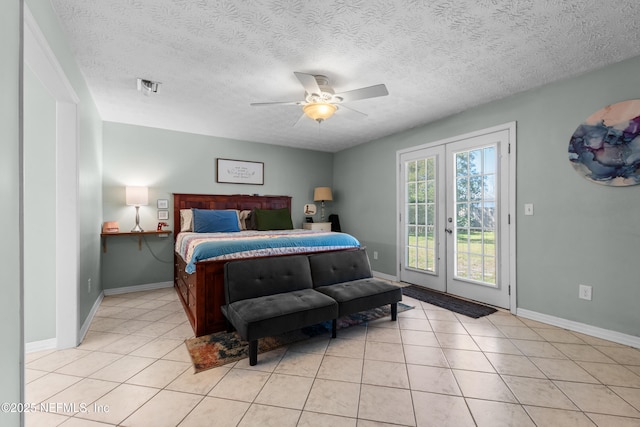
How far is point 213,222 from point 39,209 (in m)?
1.95

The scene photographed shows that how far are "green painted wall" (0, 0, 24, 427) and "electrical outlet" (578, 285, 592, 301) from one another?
4.09 m

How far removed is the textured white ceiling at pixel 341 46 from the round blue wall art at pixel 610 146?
475mm

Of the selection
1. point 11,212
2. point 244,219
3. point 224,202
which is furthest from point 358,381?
point 224,202

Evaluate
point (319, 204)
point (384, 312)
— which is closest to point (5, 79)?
point (384, 312)

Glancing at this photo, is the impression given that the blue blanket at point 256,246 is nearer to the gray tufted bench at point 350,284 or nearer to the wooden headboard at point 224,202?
the gray tufted bench at point 350,284

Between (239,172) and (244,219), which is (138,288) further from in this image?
(239,172)

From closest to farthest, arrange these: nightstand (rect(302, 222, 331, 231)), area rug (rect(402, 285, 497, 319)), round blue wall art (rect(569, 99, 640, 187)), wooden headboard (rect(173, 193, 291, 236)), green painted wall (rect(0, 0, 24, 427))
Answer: green painted wall (rect(0, 0, 24, 427)) → round blue wall art (rect(569, 99, 640, 187)) → area rug (rect(402, 285, 497, 319)) → wooden headboard (rect(173, 193, 291, 236)) → nightstand (rect(302, 222, 331, 231))

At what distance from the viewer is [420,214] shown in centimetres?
428

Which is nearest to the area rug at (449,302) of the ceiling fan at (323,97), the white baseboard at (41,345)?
the ceiling fan at (323,97)

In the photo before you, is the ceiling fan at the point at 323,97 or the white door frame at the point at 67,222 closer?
the white door frame at the point at 67,222

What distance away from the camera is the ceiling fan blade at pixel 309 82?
2.25 meters

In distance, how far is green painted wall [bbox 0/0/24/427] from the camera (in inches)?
43.8

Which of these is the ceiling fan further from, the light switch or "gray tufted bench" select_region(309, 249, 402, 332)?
the light switch

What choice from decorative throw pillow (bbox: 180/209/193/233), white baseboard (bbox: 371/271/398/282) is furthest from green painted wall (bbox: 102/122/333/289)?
white baseboard (bbox: 371/271/398/282)
